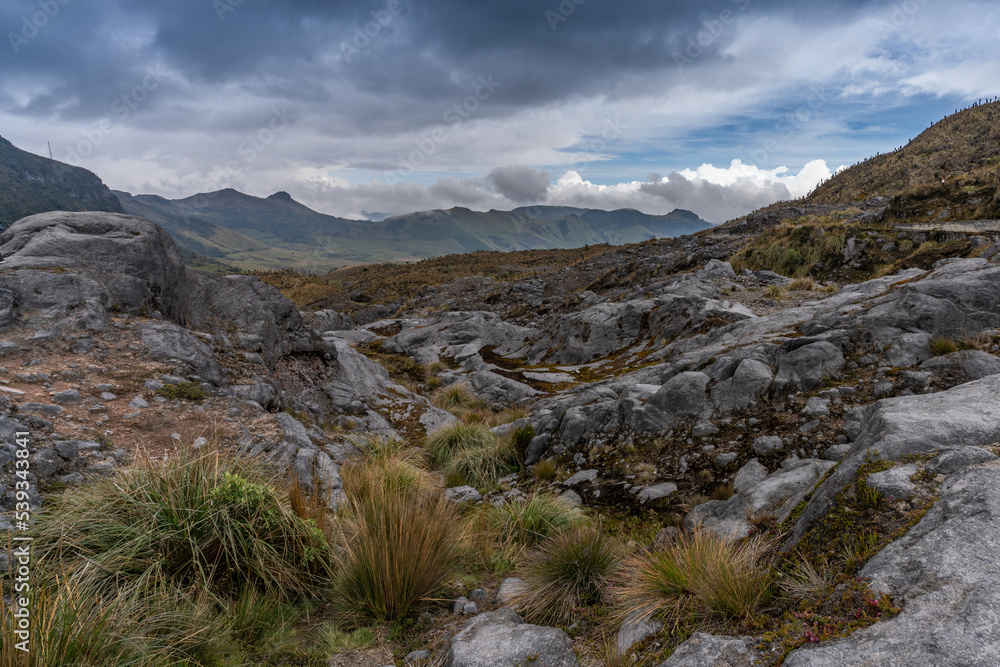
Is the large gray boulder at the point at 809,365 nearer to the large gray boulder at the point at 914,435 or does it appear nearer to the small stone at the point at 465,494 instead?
the large gray boulder at the point at 914,435

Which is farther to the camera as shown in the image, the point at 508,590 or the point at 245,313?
the point at 245,313

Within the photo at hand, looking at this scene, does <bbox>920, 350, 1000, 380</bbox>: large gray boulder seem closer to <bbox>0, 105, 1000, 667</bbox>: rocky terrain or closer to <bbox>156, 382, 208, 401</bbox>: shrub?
<bbox>0, 105, 1000, 667</bbox>: rocky terrain

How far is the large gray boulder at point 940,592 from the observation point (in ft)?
Result: 6.33

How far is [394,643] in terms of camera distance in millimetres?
3812

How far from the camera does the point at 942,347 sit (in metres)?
6.95

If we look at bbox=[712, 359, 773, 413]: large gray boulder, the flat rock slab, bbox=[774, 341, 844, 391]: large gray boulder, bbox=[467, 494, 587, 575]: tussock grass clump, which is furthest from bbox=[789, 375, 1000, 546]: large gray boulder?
A: bbox=[712, 359, 773, 413]: large gray boulder

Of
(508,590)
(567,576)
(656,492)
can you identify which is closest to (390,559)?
(508,590)

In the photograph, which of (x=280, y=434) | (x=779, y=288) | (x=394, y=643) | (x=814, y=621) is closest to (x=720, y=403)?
(x=814, y=621)

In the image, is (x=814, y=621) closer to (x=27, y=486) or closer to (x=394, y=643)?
(x=394, y=643)

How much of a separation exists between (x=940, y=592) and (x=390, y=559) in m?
3.83

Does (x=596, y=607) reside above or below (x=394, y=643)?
above

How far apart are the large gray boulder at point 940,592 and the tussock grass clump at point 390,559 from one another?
3.05 meters

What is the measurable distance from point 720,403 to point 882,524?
531cm

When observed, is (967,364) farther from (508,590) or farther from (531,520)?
(508,590)
